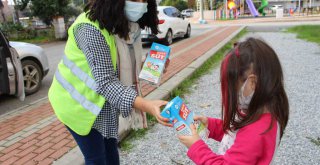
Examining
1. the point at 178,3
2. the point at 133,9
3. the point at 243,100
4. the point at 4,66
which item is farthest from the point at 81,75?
the point at 178,3

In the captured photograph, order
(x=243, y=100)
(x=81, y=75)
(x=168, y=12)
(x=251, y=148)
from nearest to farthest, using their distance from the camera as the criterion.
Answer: (x=251, y=148)
(x=243, y=100)
(x=81, y=75)
(x=168, y=12)

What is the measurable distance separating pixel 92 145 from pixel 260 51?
1120mm

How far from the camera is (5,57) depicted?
176 inches

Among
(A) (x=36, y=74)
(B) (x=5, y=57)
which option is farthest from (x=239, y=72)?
(A) (x=36, y=74)

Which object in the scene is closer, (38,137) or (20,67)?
(38,137)

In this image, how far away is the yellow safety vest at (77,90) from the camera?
5.48 feet

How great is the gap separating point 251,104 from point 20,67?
406 cm

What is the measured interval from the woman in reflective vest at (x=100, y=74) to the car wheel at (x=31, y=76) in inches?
168

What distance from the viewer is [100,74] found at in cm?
159

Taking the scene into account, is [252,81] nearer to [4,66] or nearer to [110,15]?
[110,15]

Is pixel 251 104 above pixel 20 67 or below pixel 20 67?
above

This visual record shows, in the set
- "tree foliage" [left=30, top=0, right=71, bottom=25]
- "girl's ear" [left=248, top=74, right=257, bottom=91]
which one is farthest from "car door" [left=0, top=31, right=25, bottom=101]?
"tree foliage" [left=30, top=0, right=71, bottom=25]

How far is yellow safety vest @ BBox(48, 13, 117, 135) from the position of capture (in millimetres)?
1671

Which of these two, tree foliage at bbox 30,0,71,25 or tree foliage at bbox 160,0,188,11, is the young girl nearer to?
tree foliage at bbox 30,0,71,25
